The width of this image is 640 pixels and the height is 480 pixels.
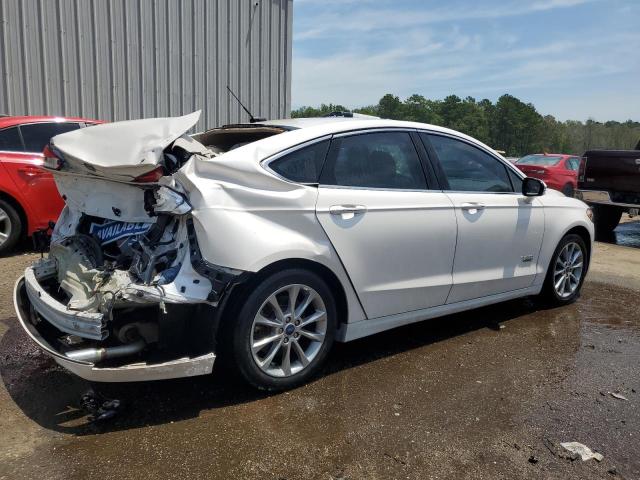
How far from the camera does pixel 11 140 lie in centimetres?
618

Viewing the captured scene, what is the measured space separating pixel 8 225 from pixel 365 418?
501cm

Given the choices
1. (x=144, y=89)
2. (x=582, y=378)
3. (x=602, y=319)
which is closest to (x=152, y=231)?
(x=582, y=378)

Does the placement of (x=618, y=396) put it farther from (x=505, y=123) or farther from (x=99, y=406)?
(x=505, y=123)

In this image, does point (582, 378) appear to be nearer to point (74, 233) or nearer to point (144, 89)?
point (74, 233)

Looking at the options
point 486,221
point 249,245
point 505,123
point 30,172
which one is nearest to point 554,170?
point 486,221

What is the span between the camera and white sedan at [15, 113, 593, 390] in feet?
9.19

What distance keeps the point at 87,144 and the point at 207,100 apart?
8.73 metres

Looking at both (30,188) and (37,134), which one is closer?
(30,188)

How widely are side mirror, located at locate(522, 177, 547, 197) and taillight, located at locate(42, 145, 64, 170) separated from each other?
3506 millimetres

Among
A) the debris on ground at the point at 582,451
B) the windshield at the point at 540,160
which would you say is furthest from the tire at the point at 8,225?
the windshield at the point at 540,160

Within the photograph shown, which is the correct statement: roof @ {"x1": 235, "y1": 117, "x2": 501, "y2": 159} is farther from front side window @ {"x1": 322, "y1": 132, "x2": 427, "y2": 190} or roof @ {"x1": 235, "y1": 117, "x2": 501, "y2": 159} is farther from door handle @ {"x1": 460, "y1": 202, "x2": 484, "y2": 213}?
door handle @ {"x1": 460, "y1": 202, "x2": 484, "y2": 213}

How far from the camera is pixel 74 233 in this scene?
3.39 metres

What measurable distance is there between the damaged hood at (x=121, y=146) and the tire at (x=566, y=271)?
11.5 ft

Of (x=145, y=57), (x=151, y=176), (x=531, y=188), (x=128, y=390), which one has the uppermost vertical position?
(x=145, y=57)
